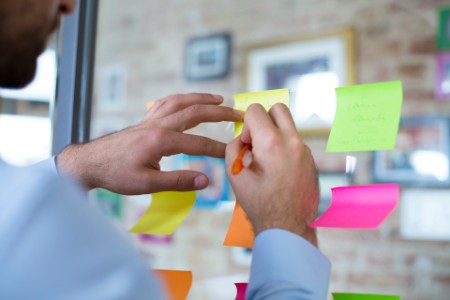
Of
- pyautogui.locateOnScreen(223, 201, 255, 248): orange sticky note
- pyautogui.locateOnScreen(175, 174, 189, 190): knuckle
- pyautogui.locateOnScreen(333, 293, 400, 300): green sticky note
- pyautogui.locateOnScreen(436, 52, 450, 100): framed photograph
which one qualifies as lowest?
pyautogui.locateOnScreen(333, 293, 400, 300): green sticky note

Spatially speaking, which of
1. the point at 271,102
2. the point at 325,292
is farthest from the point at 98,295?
the point at 271,102

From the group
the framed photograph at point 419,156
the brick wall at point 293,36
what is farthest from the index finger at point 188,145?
the framed photograph at point 419,156

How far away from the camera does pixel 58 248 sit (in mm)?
345

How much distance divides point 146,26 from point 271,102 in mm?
2132

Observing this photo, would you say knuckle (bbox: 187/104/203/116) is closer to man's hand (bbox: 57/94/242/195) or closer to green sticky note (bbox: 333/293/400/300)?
man's hand (bbox: 57/94/242/195)

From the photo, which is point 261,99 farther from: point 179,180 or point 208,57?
point 208,57

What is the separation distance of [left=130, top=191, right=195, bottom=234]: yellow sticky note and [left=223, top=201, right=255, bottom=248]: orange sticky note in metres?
0.09

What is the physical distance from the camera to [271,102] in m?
0.67

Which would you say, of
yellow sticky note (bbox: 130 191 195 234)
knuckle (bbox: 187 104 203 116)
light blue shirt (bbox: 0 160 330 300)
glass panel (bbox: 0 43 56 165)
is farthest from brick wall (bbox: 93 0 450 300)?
light blue shirt (bbox: 0 160 330 300)

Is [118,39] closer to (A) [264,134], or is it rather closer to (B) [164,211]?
(B) [164,211]

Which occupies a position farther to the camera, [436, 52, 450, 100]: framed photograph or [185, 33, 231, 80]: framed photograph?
[185, 33, 231, 80]: framed photograph

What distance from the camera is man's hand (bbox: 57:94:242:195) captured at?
715 mm

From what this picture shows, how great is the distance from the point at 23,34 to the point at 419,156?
1.61 metres

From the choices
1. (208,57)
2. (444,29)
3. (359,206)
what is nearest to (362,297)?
(359,206)
